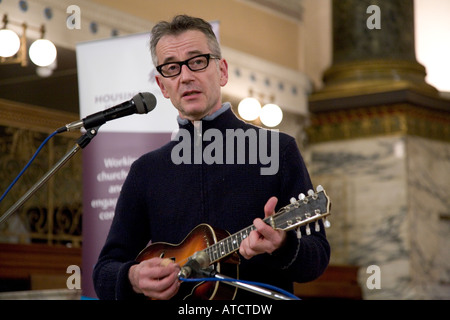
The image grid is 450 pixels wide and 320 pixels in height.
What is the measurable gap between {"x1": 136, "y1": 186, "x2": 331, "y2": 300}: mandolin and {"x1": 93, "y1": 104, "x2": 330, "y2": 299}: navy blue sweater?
0.07 metres

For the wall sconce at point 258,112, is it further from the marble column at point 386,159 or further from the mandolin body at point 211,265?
the mandolin body at point 211,265

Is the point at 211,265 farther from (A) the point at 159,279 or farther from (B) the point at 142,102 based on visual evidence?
(B) the point at 142,102

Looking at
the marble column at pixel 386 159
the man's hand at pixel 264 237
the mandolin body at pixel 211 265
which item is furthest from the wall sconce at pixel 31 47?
the man's hand at pixel 264 237

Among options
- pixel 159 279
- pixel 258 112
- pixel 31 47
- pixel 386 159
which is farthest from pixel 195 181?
pixel 386 159

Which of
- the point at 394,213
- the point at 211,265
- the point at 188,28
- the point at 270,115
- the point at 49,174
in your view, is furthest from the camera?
the point at 394,213

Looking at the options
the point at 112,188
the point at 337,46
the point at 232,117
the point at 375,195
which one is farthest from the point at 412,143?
the point at 232,117

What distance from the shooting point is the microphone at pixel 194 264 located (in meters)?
2.38

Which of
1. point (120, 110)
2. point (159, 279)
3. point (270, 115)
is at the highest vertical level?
point (270, 115)

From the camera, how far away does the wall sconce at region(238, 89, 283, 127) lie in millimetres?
9016

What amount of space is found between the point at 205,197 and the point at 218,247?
0.93ft

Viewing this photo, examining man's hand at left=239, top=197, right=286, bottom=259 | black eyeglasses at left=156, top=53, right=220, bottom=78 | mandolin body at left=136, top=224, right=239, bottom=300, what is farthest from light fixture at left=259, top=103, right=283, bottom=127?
man's hand at left=239, top=197, right=286, bottom=259

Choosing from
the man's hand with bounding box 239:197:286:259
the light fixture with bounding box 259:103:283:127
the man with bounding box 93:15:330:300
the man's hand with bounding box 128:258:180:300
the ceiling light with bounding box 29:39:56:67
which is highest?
the ceiling light with bounding box 29:39:56:67

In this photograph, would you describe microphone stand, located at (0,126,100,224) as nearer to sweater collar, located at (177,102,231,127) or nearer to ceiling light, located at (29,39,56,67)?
sweater collar, located at (177,102,231,127)

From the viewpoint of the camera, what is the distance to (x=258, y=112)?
29.8ft
